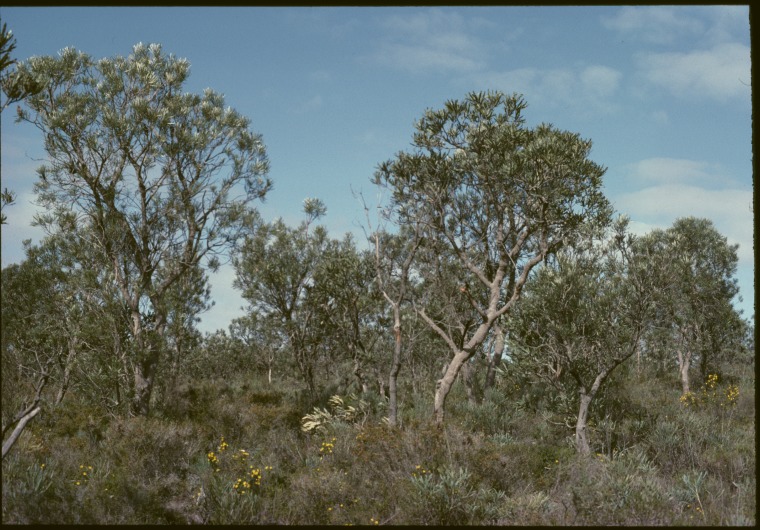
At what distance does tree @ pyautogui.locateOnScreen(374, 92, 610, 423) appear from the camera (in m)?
13.3

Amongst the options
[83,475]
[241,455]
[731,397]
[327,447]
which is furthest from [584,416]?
[83,475]

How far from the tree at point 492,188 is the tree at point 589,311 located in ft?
2.34

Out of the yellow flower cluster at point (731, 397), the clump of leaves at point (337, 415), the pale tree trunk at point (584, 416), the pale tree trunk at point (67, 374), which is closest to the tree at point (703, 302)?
the yellow flower cluster at point (731, 397)

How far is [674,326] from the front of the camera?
2342 centimetres

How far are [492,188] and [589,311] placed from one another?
3832 mm

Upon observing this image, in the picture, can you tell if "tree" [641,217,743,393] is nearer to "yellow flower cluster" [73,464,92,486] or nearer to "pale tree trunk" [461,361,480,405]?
"pale tree trunk" [461,361,480,405]

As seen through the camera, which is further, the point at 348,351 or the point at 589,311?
the point at 348,351

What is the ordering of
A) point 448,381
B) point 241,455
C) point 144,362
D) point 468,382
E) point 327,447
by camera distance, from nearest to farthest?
point 241,455, point 327,447, point 448,381, point 144,362, point 468,382

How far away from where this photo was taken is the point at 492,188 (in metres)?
14.5

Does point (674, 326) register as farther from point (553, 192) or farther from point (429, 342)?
point (553, 192)

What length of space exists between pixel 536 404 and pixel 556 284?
4637mm

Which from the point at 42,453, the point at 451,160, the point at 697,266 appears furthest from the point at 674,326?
the point at 42,453

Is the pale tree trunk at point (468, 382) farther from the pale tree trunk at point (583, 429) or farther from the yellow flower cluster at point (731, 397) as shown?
the yellow flower cluster at point (731, 397)

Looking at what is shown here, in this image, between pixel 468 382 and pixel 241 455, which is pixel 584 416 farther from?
pixel 241 455
